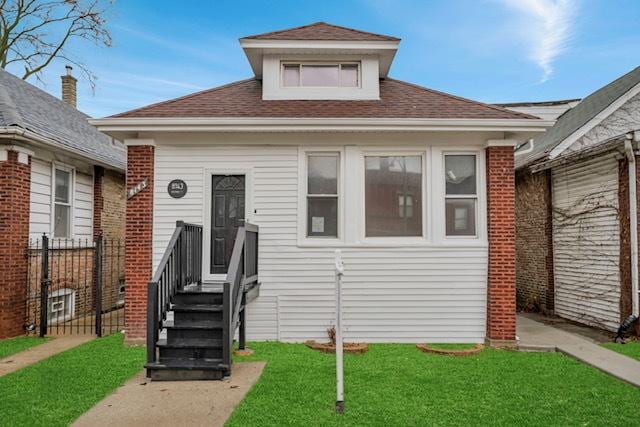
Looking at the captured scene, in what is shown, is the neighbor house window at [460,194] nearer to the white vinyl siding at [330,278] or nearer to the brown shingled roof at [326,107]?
the white vinyl siding at [330,278]

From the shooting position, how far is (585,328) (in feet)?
28.7

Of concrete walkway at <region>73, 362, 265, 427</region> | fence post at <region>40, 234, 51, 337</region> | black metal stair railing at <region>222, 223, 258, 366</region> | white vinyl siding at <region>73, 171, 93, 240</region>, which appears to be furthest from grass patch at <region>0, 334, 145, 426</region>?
white vinyl siding at <region>73, 171, 93, 240</region>

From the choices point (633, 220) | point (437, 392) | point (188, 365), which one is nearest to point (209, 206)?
point (188, 365)

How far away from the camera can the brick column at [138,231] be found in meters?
7.22

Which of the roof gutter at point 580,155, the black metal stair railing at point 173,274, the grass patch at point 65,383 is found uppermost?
the roof gutter at point 580,155

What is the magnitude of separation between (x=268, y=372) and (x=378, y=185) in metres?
3.50

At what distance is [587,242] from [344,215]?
529 centimetres

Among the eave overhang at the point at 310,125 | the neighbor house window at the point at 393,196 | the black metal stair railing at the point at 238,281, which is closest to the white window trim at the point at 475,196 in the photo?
the neighbor house window at the point at 393,196

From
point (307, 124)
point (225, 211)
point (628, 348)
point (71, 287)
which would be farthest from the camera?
point (71, 287)

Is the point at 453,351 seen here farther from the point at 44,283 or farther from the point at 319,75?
the point at 44,283

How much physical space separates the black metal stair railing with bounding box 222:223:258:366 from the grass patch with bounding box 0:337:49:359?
3.49 m

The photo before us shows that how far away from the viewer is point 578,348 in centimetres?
680

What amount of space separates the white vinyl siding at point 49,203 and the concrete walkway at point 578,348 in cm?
892

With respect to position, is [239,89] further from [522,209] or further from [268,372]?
[522,209]
